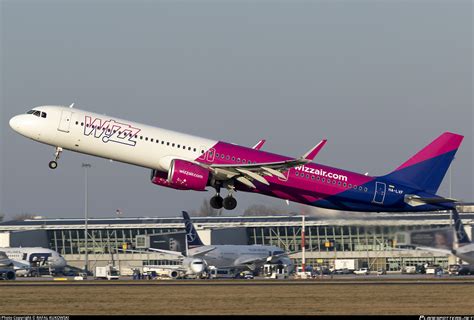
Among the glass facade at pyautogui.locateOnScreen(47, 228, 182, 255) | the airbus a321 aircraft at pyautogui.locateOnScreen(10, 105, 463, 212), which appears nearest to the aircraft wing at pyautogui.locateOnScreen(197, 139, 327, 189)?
the airbus a321 aircraft at pyautogui.locateOnScreen(10, 105, 463, 212)

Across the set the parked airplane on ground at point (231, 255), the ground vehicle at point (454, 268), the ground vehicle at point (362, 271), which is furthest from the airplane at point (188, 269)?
the ground vehicle at point (454, 268)

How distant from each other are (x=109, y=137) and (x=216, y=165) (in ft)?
24.4

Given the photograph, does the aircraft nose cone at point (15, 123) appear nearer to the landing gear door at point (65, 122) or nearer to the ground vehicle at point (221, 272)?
the landing gear door at point (65, 122)

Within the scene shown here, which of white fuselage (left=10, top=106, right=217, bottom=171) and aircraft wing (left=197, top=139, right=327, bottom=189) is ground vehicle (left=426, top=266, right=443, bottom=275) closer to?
aircraft wing (left=197, top=139, right=327, bottom=189)

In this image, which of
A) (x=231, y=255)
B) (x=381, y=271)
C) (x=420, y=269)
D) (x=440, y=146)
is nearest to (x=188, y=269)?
(x=231, y=255)

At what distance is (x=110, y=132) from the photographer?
65.8 meters

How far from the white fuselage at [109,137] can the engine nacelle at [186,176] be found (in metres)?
0.71

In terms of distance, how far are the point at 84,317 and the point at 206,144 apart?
23.8 meters

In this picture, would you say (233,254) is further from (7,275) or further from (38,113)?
(38,113)

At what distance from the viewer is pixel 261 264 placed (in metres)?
110

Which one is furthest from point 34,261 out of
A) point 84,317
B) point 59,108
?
point 84,317

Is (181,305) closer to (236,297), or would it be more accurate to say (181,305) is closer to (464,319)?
(236,297)

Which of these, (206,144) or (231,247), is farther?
(231,247)

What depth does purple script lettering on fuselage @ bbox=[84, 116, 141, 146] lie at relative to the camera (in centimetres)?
6575
